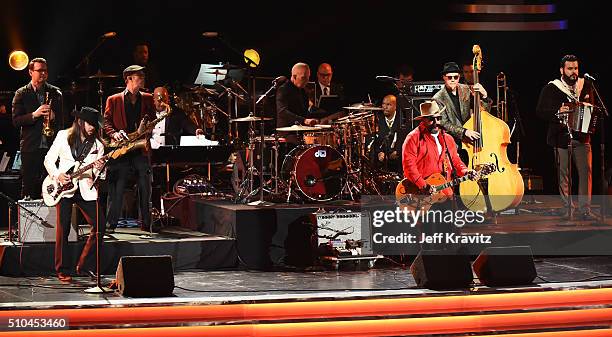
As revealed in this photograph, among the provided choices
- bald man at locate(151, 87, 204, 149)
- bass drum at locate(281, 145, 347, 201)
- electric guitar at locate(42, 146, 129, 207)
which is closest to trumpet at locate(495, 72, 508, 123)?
bass drum at locate(281, 145, 347, 201)

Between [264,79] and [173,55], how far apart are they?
1657mm

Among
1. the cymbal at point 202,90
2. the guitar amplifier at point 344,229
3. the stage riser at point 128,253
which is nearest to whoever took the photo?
the stage riser at point 128,253

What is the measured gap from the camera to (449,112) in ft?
37.2

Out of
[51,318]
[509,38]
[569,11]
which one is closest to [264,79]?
[509,38]

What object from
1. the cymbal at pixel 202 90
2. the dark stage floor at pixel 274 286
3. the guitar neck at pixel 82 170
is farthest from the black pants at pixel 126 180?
the cymbal at pixel 202 90

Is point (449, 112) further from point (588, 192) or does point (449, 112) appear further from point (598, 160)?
point (598, 160)

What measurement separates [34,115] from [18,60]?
3.29 meters

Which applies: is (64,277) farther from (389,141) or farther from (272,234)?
(389,141)

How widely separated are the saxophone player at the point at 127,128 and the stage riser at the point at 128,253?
0.81 m

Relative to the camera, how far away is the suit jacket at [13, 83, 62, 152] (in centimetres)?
1133

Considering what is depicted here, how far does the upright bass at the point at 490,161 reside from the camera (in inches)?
439

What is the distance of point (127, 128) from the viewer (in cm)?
1148

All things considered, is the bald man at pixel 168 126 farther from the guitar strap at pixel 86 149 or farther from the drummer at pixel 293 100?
the guitar strap at pixel 86 149

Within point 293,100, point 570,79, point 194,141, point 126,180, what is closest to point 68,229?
point 126,180
